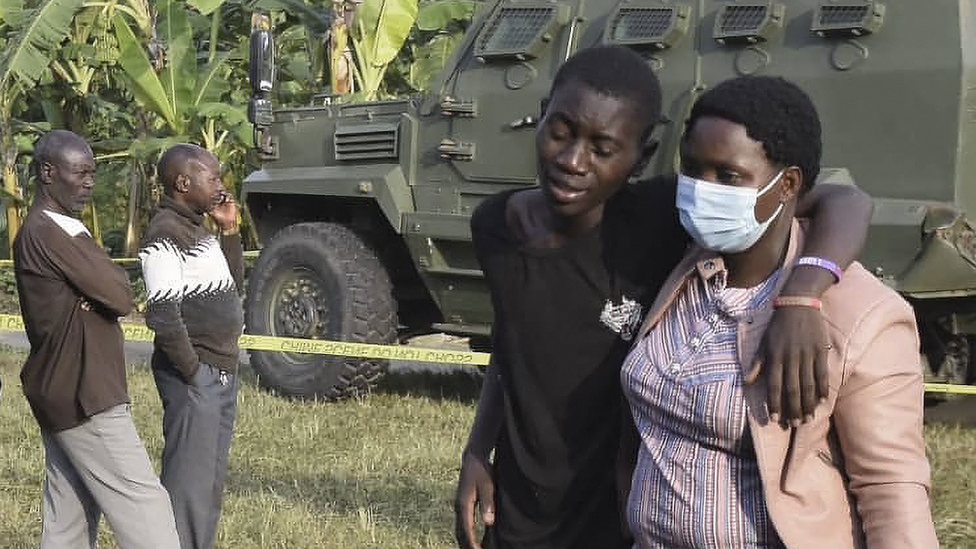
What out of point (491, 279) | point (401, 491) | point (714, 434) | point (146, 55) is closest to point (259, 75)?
point (401, 491)

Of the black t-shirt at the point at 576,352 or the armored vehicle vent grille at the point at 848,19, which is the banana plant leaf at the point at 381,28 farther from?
the black t-shirt at the point at 576,352

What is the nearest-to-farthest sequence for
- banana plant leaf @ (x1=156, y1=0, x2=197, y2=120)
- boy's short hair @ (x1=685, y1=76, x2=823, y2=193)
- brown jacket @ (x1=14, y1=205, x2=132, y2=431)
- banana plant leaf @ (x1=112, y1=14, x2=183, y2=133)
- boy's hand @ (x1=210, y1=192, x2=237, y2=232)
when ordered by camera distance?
1. boy's short hair @ (x1=685, y1=76, x2=823, y2=193)
2. brown jacket @ (x1=14, y1=205, x2=132, y2=431)
3. boy's hand @ (x1=210, y1=192, x2=237, y2=232)
4. banana plant leaf @ (x1=112, y1=14, x2=183, y2=133)
5. banana plant leaf @ (x1=156, y1=0, x2=197, y2=120)

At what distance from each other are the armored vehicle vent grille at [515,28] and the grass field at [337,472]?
7.39 feet

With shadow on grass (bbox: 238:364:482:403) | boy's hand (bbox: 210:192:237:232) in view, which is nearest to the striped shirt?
boy's hand (bbox: 210:192:237:232)

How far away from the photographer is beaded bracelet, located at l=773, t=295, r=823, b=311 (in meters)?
1.91

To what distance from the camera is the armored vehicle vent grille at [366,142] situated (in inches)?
337

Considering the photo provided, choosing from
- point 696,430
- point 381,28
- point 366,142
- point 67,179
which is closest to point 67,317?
point 67,179

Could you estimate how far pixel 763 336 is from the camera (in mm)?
1965

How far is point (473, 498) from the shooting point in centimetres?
248

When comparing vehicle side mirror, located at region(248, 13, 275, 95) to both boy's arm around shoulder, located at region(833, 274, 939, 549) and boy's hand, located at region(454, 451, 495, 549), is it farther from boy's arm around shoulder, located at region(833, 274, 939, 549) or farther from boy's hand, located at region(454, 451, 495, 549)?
boy's arm around shoulder, located at region(833, 274, 939, 549)

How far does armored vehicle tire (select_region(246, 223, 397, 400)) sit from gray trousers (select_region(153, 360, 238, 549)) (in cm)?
374

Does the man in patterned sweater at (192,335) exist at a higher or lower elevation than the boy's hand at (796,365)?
lower

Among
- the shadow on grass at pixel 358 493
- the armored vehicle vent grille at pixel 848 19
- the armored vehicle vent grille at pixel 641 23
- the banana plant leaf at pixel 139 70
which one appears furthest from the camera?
the banana plant leaf at pixel 139 70

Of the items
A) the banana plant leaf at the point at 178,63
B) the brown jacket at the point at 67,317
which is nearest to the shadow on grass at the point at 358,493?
the brown jacket at the point at 67,317
